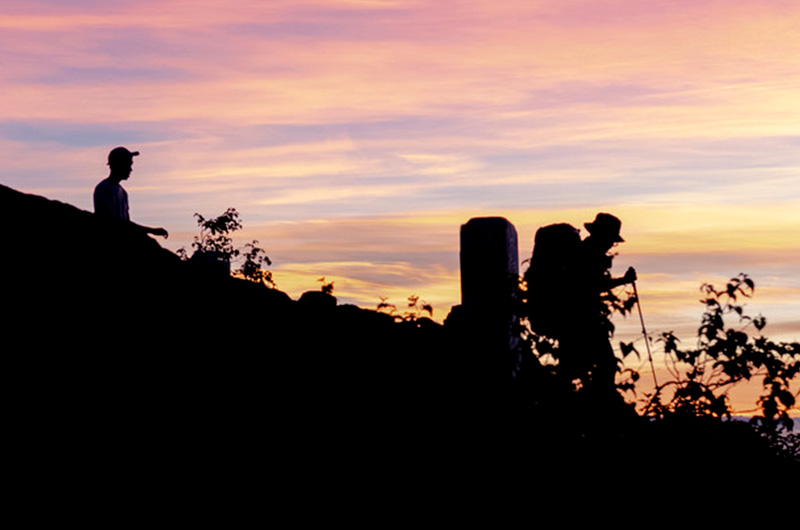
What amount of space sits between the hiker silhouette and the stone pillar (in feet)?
4.89

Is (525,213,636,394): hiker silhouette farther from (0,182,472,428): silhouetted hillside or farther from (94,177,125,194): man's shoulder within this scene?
(94,177,125,194): man's shoulder

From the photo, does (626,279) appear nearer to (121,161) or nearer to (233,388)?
(233,388)

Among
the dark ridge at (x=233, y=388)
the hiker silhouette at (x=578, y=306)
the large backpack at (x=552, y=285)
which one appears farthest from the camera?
the large backpack at (x=552, y=285)

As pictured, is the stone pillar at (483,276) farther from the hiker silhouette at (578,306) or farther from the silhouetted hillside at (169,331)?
the hiker silhouette at (578,306)

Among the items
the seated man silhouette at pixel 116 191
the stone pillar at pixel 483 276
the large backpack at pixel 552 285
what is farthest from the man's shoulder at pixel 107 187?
the large backpack at pixel 552 285

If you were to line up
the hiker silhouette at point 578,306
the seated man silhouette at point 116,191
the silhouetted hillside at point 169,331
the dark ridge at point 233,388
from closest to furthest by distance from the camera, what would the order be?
the hiker silhouette at point 578,306, the dark ridge at point 233,388, the silhouetted hillside at point 169,331, the seated man silhouette at point 116,191

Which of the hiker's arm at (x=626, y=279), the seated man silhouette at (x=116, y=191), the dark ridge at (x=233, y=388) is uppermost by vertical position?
the seated man silhouette at (x=116, y=191)

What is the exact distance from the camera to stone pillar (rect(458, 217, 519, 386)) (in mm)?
11445

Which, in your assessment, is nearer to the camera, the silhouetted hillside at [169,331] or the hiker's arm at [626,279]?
the hiker's arm at [626,279]

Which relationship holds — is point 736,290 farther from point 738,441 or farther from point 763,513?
point 763,513

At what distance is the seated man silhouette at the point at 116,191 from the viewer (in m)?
12.0

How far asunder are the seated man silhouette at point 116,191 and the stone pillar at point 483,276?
11.0 feet

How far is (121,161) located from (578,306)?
5520mm

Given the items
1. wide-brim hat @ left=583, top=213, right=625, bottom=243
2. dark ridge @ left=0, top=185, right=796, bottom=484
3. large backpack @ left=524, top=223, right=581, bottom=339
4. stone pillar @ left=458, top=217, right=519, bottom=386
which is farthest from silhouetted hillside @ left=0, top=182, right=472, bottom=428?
wide-brim hat @ left=583, top=213, right=625, bottom=243
